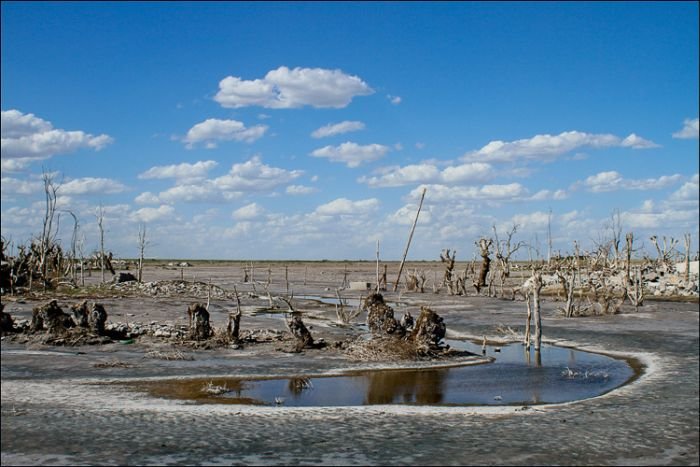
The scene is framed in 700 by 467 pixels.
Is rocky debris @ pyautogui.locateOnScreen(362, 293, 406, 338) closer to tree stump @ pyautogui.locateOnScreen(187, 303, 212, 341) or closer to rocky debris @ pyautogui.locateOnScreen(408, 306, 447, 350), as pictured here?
rocky debris @ pyautogui.locateOnScreen(408, 306, 447, 350)

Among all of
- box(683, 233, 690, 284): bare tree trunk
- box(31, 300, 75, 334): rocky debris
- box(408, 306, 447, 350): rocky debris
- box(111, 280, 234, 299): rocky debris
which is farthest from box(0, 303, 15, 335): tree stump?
box(683, 233, 690, 284): bare tree trunk

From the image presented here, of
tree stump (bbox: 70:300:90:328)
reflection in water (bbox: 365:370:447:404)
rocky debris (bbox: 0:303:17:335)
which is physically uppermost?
tree stump (bbox: 70:300:90:328)

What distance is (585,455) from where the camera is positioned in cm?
1066

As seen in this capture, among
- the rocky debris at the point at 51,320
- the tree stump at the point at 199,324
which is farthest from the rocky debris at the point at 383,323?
the rocky debris at the point at 51,320

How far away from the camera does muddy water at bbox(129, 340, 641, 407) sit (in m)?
15.4

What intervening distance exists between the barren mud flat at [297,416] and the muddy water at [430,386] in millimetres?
204

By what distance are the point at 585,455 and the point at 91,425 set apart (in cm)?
842

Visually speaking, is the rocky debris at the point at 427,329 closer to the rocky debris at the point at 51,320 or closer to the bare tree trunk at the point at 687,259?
the rocky debris at the point at 51,320

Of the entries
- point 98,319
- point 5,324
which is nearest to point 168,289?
point 5,324

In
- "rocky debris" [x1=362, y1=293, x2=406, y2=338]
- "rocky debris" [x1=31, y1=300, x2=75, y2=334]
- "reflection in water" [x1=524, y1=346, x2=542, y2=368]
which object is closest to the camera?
"reflection in water" [x1=524, y1=346, x2=542, y2=368]

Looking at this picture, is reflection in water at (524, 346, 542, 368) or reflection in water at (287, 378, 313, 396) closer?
reflection in water at (287, 378, 313, 396)

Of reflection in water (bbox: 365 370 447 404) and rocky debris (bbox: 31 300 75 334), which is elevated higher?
rocky debris (bbox: 31 300 75 334)

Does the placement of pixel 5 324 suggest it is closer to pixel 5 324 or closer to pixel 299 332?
pixel 5 324

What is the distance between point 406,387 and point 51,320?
13.1m
